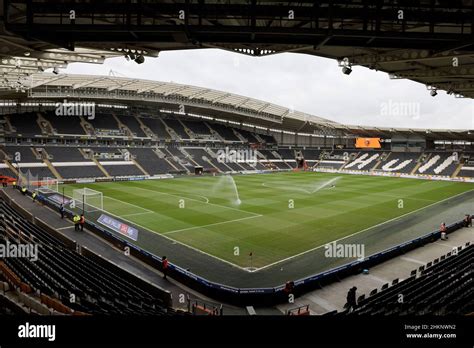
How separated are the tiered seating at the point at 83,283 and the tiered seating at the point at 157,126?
212 feet

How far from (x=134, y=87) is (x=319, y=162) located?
180 feet

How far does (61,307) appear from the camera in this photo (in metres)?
9.05

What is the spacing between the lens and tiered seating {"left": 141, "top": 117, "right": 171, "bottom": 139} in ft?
267

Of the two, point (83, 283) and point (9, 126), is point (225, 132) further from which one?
point (83, 283)

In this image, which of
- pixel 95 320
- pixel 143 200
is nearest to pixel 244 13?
pixel 95 320

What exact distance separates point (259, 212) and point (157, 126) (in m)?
57.8

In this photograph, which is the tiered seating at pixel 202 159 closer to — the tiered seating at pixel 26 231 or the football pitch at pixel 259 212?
the football pitch at pixel 259 212

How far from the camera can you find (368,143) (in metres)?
90.0

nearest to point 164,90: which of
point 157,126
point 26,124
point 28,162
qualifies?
point 157,126

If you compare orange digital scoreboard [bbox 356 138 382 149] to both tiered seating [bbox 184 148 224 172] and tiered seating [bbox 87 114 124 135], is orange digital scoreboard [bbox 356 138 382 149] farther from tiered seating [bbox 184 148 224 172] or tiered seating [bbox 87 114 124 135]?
tiered seating [bbox 87 114 124 135]

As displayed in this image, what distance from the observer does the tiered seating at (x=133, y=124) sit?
77.8 meters

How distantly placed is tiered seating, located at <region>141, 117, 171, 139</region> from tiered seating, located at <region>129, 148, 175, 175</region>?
8.08 meters

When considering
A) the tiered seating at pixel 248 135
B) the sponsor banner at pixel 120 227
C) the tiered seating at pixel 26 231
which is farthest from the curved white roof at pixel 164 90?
the tiered seating at pixel 26 231

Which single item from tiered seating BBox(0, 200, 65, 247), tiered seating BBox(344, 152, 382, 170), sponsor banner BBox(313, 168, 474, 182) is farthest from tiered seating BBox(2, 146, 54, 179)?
tiered seating BBox(344, 152, 382, 170)
